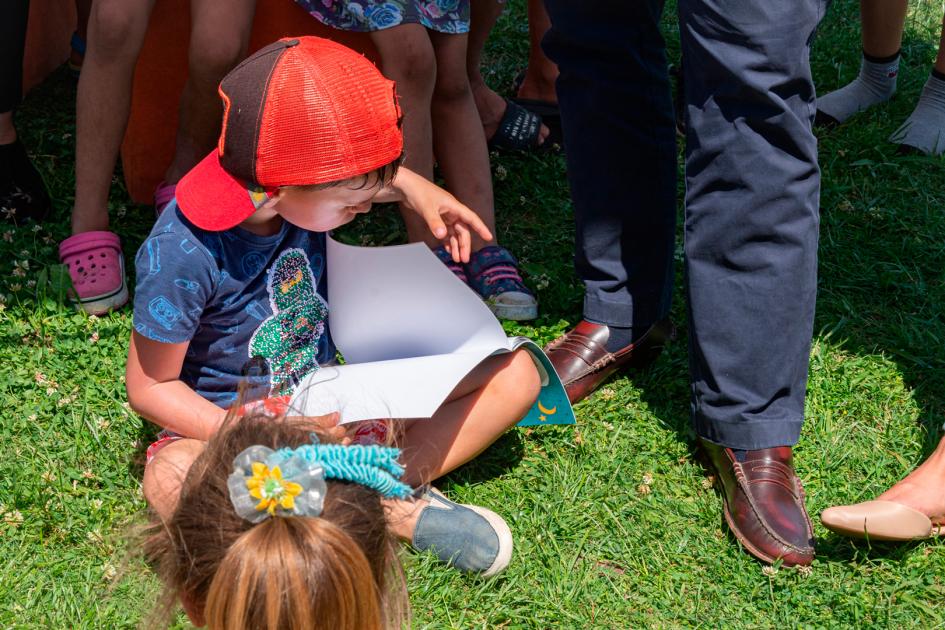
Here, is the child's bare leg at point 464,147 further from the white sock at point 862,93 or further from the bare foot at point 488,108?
the white sock at point 862,93

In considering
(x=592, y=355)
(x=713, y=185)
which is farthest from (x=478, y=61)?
(x=713, y=185)

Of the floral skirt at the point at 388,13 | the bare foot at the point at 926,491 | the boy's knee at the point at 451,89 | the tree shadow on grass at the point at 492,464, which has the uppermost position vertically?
the floral skirt at the point at 388,13

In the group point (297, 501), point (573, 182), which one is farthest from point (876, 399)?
point (297, 501)

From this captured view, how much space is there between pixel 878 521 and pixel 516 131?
6.25 ft

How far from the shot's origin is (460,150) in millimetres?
3008

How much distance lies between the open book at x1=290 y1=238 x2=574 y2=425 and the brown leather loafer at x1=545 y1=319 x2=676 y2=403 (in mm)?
257

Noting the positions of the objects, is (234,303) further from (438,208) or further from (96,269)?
(96,269)

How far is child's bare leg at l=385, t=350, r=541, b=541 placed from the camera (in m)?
2.26

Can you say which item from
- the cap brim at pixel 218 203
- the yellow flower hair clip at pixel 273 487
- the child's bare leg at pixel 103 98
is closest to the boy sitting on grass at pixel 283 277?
the cap brim at pixel 218 203

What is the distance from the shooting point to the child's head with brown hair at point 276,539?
53.8 inches

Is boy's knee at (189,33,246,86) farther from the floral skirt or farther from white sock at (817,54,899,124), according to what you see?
white sock at (817,54,899,124)

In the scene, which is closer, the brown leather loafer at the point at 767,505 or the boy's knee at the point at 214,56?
the brown leather loafer at the point at 767,505

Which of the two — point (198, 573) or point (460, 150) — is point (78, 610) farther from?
point (460, 150)

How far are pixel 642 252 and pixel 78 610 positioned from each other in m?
1.52
